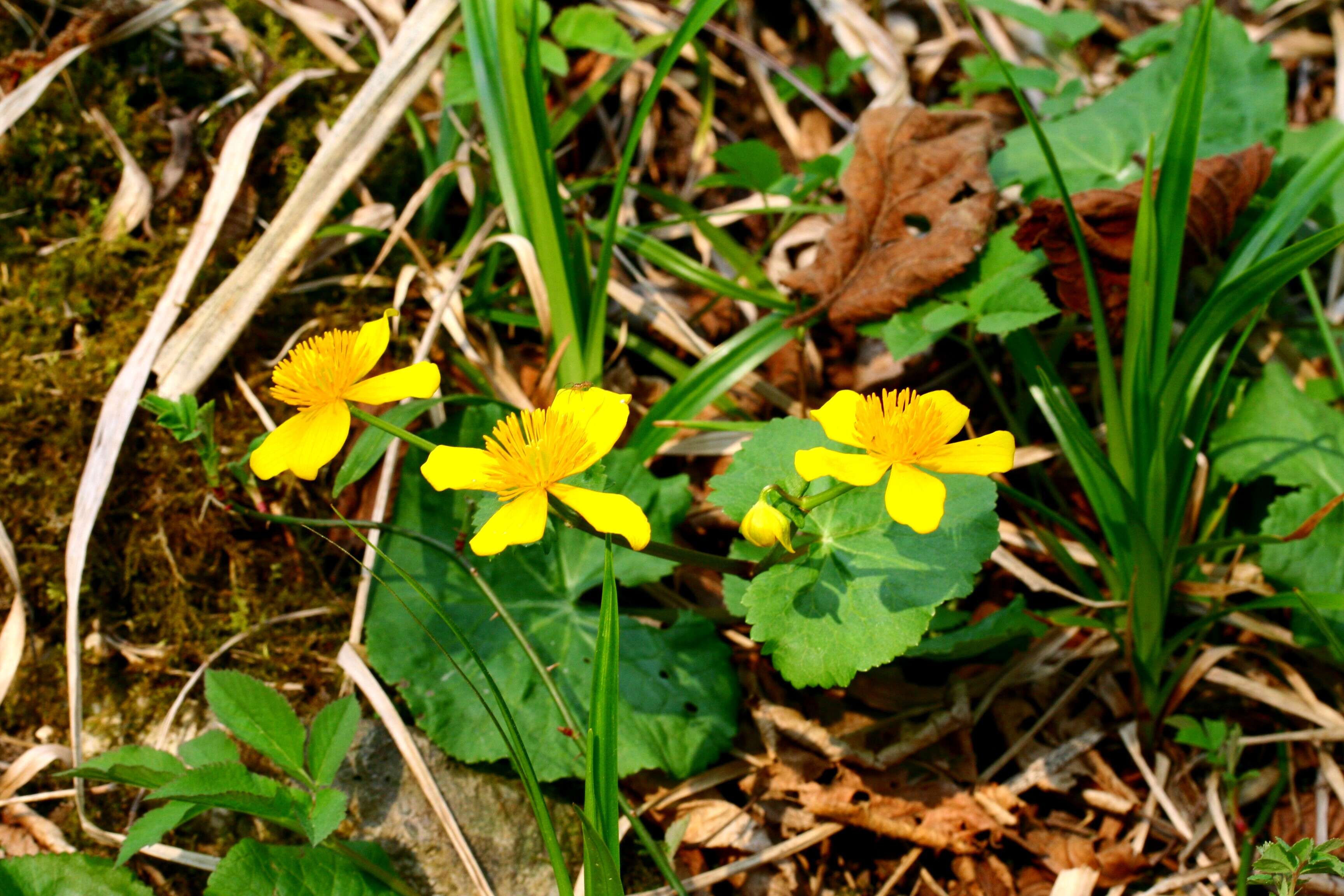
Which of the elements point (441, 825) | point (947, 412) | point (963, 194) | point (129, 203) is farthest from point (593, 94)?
point (441, 825)

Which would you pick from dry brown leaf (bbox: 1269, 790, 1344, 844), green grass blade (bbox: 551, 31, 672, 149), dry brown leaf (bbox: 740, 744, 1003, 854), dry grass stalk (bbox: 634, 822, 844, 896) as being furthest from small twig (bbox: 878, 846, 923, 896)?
green grass blade (bbox: 551, 31, 672, 149)

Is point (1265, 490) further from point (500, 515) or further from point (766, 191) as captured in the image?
point (500, 515)

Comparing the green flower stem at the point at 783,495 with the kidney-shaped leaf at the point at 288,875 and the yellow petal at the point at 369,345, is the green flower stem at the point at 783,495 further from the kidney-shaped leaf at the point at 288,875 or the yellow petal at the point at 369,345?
the kidney-shaped leaf at the point at 288,875

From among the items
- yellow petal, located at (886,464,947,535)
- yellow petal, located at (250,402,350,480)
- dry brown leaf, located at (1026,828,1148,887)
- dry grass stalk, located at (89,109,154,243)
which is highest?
dry grass stalk, located at (89,109,154,243)

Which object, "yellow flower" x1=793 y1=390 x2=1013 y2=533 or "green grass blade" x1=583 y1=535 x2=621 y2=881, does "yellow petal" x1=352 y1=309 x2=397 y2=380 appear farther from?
"yellow flower" x1=793 y1=390 x2=1013 y2=533

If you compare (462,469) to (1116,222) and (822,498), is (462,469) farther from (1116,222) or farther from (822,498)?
(1116,222)

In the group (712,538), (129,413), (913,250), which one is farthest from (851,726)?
(129,413)
